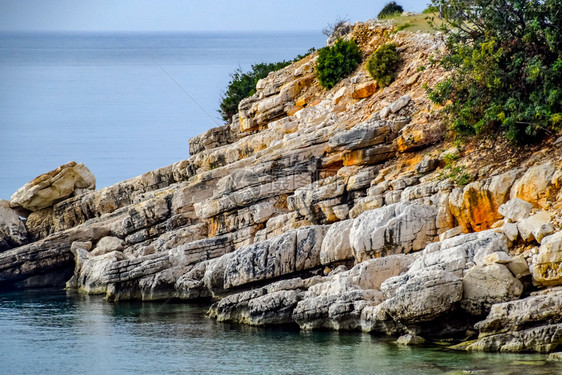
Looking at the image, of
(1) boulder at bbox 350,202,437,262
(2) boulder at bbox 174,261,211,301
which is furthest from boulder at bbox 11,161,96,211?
(1) boulder at bbox 350,202,437,262

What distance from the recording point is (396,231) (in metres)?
36.4

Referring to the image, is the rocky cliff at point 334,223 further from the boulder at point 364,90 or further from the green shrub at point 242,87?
the green shrub at point 242,87

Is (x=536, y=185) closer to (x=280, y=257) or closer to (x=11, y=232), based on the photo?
(x=280, y=257)

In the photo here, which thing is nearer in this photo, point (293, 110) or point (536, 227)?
point (536, 227)

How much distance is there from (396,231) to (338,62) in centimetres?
2057

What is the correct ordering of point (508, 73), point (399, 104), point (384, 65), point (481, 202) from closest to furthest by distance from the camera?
point (481, 202)
point (508, 73)
point (399, 104)
point (384, 65)

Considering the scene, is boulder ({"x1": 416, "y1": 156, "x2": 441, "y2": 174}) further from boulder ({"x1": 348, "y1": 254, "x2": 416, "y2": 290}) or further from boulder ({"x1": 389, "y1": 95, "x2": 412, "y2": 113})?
boulder ({"x1": 348, "y1": 254, "x2": 416, "y2": 290})

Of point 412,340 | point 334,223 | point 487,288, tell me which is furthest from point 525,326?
point 334,223

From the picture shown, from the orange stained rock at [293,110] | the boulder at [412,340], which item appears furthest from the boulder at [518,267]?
the orange stained rock at [293,110]

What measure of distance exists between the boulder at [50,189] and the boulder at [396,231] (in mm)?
28896

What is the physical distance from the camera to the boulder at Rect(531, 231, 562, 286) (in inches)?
1143

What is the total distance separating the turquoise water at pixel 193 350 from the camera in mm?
28719

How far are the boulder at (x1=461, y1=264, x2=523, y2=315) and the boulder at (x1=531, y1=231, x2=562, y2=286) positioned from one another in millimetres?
725

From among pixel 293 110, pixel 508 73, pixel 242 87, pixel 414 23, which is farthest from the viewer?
pixel 242 87
